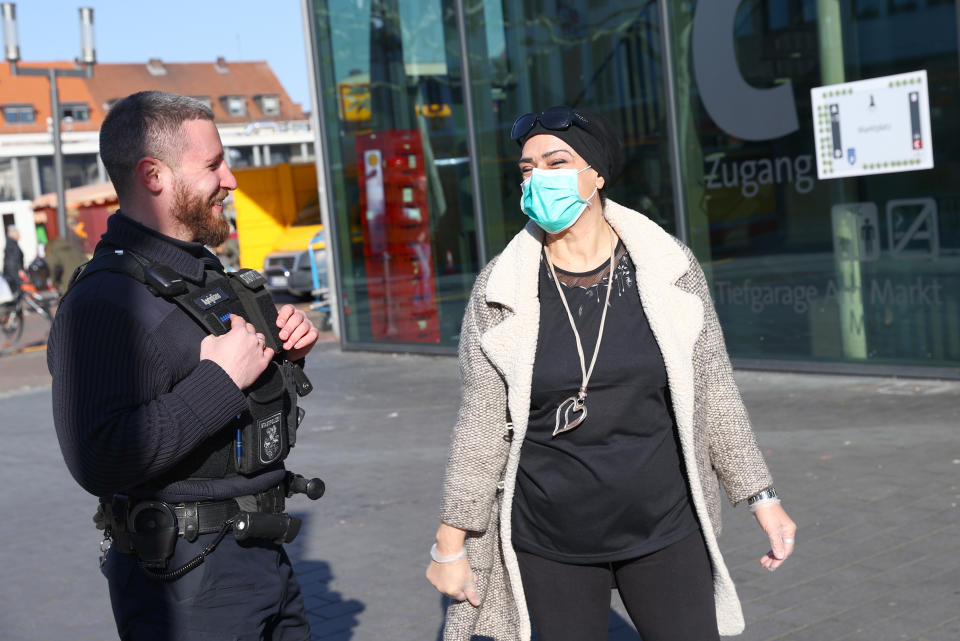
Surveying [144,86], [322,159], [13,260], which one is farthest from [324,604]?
[144,86]

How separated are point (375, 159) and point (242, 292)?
423 inches

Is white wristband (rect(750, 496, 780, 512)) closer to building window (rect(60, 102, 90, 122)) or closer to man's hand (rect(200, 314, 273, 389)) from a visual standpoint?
man's hand (rect(200, 314, 273, 389))

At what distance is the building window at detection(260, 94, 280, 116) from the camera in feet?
311

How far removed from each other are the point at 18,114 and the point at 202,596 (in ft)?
274

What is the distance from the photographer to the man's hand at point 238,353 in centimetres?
256

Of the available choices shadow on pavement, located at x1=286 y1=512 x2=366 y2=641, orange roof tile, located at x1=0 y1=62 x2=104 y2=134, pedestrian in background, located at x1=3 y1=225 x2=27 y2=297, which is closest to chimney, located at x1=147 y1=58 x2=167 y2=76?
orange roof tile, located at x1=0 y1=62 x2=104 y2=134

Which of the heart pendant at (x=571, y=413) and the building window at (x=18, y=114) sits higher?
the building window at (x=18, y=114)

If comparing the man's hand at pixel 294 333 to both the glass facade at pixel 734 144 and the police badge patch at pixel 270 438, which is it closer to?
the police badge patch at pixel 270 438

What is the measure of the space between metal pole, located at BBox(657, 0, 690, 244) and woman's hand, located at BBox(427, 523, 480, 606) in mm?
7445

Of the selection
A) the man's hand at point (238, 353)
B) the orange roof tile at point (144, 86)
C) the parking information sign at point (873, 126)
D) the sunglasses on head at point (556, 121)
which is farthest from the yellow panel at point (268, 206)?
the orange roof tile at point (144, 86)

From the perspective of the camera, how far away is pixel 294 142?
77.7 metres

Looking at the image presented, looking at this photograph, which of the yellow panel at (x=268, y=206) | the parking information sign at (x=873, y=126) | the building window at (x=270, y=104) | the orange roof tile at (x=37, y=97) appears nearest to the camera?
the parking information sign at (x=873, y=126)

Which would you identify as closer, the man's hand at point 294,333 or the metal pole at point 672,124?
the man's hand at point 294,333

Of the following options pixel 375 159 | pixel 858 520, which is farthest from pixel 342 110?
pixel 858 520
